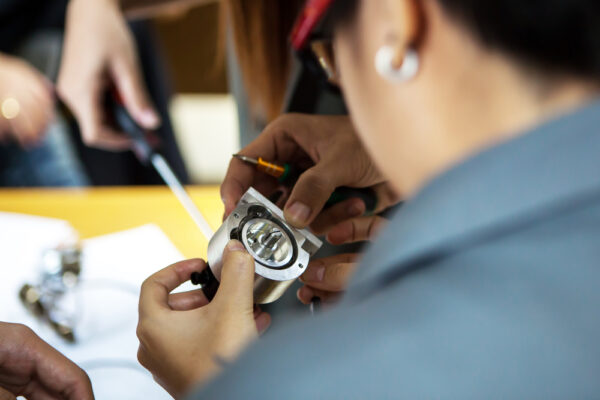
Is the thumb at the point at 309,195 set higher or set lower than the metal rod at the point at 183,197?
higher

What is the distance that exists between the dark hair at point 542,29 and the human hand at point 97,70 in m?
0.45

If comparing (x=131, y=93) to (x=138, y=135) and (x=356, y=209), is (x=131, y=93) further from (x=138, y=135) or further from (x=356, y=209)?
(x=356, y=209)

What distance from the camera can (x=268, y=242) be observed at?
337 mm

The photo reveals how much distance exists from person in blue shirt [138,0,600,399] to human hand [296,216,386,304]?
0.19 m

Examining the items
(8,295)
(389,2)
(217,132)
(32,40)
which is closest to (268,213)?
(389,2)

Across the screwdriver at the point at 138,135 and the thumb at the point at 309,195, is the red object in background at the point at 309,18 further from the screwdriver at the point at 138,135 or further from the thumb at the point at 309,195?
the screwdriver at the point at 138,135

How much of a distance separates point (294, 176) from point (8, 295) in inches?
11.7

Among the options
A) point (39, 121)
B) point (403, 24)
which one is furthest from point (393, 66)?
point (39, 121)

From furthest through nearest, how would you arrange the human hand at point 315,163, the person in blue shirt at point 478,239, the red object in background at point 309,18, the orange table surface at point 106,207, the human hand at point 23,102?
1. the human hand at point 23,102
2. the orange table surface at point 106,207
3. the human hand at point 315,163
4. the red object in background at point 309,18
5. the person in blue shirt at point 478,239

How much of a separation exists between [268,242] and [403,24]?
Answer: 0.55ft

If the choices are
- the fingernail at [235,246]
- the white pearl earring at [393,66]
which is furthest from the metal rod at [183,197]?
the white pearl earring at [393,66]

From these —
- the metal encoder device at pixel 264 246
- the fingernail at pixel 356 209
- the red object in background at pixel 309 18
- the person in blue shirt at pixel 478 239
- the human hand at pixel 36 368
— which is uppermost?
the red object in background at pixel 309 18

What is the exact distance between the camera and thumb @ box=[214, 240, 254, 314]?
→ 0.97ft

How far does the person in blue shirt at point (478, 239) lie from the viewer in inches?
6.3
